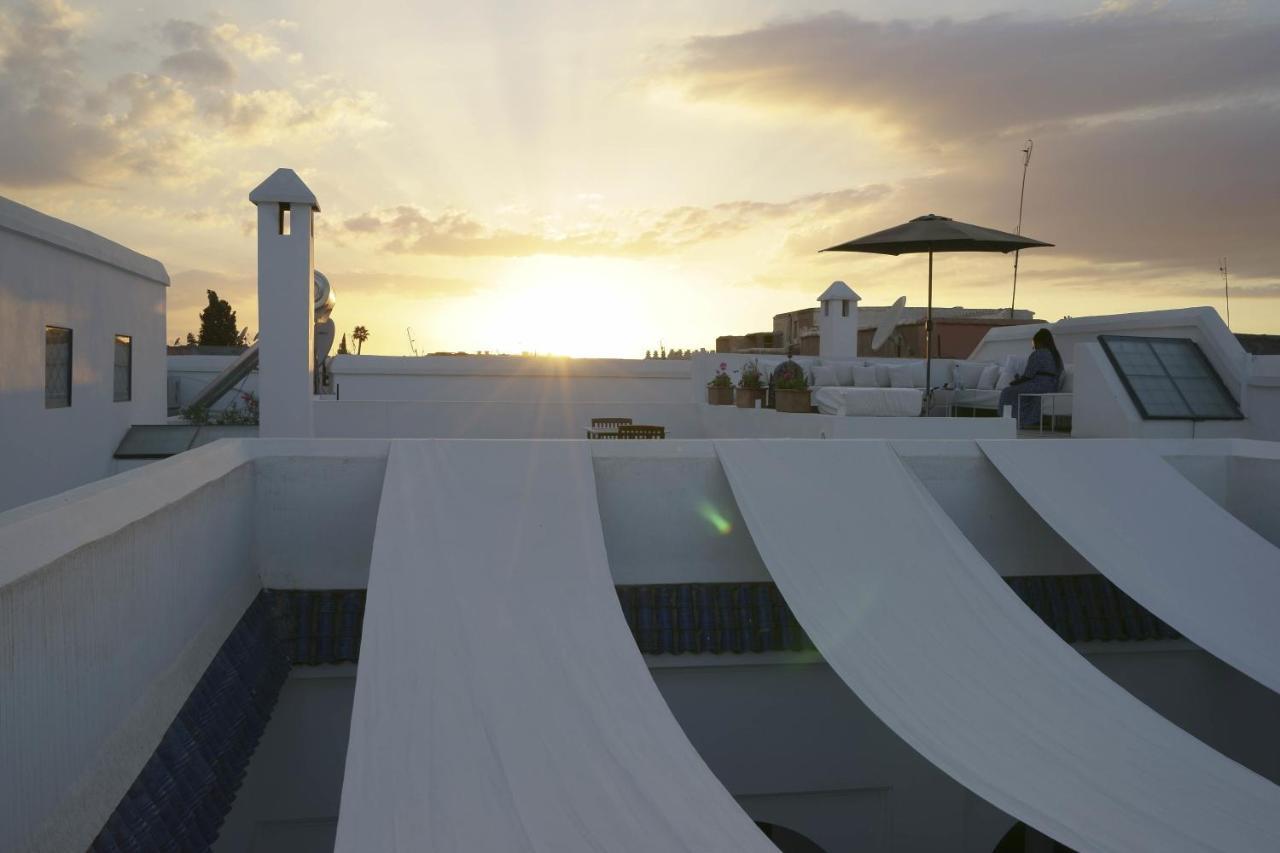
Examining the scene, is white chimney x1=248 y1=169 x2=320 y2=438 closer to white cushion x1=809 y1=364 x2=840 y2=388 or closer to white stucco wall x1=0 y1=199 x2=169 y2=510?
white stucco wall x1=0 y1=199 x2=169 y2=510

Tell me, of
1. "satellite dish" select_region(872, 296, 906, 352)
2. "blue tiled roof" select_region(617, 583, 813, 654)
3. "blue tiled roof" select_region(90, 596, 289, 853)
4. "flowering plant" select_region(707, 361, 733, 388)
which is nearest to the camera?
"blue tiled roof" select_region(90, 596, 289, 853)

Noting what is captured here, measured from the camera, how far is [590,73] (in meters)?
9.76

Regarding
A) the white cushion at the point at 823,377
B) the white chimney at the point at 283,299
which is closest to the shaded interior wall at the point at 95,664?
the white chimney at the point at 283,299

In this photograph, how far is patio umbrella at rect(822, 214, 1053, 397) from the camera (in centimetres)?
968

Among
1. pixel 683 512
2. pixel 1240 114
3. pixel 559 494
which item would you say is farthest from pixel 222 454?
pixel 1240 114

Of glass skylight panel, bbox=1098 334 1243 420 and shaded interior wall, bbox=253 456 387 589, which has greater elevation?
glass skylight panel, bbox=1098 334 1243 420

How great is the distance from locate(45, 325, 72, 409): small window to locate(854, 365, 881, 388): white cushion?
Result: 9.85 metres

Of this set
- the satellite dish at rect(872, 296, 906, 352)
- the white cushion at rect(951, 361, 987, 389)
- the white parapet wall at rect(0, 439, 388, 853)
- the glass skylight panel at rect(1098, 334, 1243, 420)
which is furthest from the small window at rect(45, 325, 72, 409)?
the satellite dish at rect(872, 296, 906, 352)

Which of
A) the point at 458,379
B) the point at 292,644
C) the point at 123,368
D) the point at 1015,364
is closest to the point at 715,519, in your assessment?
the point at 292,644

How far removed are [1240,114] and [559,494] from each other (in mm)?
14693

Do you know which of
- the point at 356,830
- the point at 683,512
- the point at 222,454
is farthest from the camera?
the point at 683,512

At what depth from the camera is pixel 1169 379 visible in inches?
339

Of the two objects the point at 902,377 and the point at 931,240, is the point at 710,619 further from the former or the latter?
the point at 902,377

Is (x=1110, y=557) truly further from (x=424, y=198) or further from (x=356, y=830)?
(x=424, y=198)
